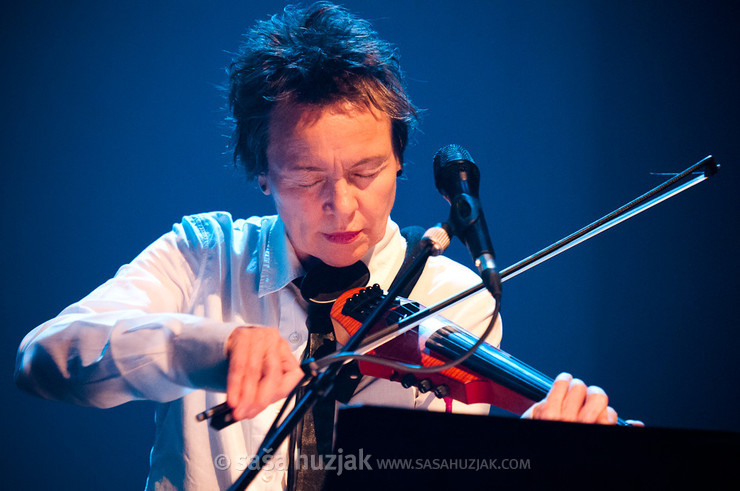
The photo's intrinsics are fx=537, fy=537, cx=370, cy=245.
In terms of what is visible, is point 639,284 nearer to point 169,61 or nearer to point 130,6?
point 169,61

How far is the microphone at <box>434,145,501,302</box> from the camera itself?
80 cm

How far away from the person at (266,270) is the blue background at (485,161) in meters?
0.64

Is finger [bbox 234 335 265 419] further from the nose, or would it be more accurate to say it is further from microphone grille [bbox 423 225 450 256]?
the nose

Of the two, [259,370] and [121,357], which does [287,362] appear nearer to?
[259,370]

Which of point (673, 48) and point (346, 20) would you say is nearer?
point (346, 20)

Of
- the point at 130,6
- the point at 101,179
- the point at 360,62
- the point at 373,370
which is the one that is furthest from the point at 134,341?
the point at 130,6

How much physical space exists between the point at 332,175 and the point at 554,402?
0.66 meters

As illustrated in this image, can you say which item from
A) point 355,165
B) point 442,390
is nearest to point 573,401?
point 442,390

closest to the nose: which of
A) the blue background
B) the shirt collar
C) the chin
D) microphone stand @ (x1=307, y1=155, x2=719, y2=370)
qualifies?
the chin

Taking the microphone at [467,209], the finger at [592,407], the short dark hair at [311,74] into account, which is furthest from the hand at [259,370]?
the short dark hair at [311,74]

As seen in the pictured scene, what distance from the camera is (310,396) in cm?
73

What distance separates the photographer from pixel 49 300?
2078 mm

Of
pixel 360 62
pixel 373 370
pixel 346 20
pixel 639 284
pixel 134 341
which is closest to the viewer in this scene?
pixel 134 341

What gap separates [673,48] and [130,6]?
2.09 m
